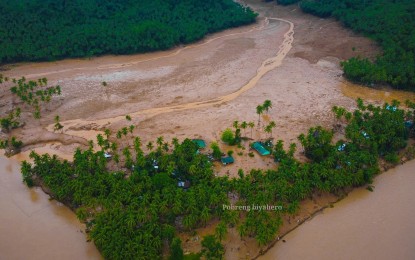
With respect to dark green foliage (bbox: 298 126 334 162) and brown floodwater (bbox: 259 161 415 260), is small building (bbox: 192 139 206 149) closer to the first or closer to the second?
dark green foliage (bbox: 298 126 334 162)

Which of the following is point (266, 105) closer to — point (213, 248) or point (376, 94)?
point (376, 94)

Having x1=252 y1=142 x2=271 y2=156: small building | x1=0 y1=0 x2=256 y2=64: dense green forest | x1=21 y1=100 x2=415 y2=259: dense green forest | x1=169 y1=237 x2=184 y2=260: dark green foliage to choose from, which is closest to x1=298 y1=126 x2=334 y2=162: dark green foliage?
x1=21 y1=100 x2=415 y2=259: dense green forest

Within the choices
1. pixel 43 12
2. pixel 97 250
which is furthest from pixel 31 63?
pixel 97 250

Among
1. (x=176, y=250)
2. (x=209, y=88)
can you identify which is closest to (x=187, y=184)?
(x=176, y=250)

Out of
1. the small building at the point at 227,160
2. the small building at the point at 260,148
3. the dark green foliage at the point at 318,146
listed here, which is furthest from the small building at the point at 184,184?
the dark green foliage at the point at 318,146

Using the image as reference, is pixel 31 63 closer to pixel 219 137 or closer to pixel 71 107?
pixel 71 107
